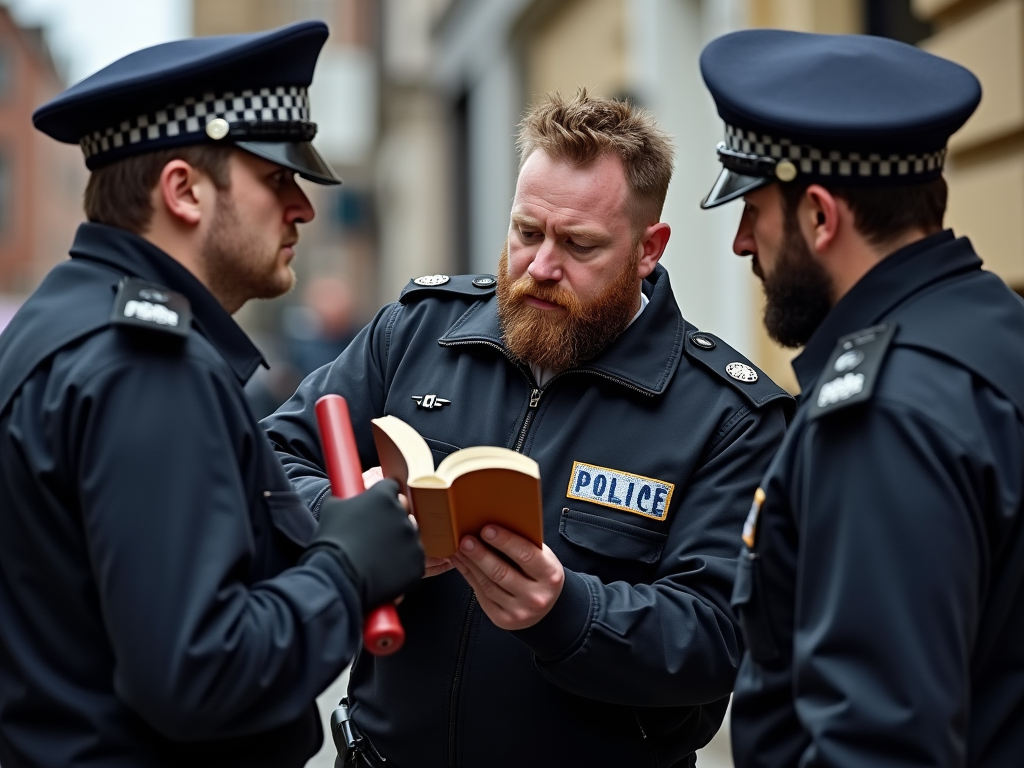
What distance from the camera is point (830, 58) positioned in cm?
218

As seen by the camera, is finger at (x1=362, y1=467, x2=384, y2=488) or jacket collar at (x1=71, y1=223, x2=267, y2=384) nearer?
jacket collar at (x1=71, y1=223, x2=267, y2=384)

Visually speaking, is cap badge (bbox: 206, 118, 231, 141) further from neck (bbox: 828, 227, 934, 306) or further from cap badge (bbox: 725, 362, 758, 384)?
cap badge (bbox: 725, 362, 758, 384)

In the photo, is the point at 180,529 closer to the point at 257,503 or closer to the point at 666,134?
the point at 257,503

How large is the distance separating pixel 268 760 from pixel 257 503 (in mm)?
430

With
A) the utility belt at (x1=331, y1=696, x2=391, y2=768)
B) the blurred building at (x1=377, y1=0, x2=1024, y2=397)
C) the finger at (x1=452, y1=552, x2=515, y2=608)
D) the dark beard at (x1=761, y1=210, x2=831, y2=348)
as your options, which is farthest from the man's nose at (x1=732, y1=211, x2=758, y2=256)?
the blurred building at (x1=377, y1=0, x2=1024, y2=397)

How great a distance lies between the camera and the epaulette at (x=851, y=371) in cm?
193

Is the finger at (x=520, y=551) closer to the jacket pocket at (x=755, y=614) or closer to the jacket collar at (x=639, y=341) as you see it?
the jacket pocket at (x=755, y=614)

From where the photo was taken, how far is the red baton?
2.19 meters

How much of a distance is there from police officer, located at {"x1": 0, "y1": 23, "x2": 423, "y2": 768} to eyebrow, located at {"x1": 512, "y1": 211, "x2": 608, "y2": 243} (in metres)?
0.79

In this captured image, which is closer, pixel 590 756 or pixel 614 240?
pixel 590 756

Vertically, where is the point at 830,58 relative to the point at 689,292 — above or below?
above

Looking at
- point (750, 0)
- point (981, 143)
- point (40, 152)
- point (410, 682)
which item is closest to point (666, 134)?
point (410, 682)

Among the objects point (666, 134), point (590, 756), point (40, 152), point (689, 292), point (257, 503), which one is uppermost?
point (666, 134)

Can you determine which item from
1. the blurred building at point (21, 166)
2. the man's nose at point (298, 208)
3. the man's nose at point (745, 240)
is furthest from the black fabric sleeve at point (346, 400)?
the blurred building at point (21, 166)
